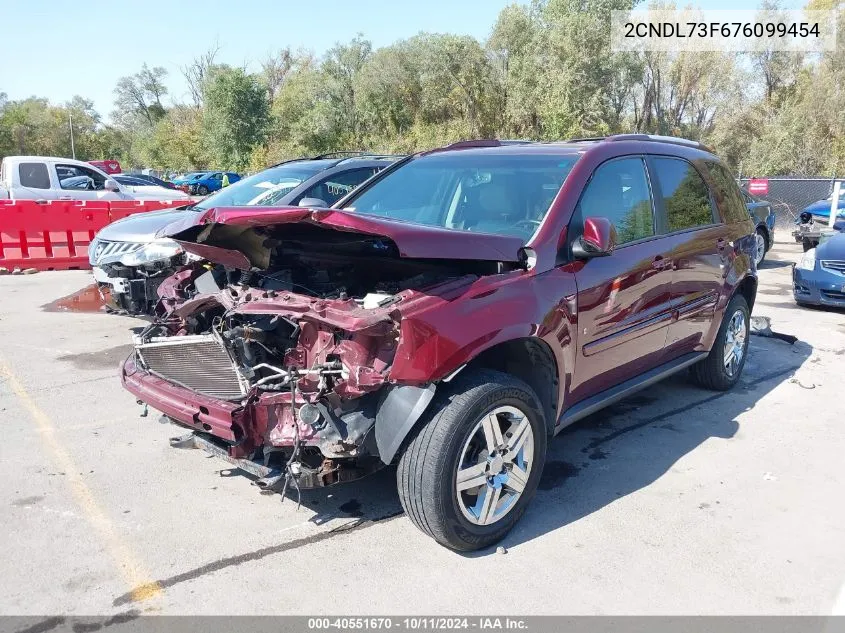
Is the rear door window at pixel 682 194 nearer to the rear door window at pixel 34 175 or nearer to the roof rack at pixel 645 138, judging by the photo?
the roof rack at pixel 645 138

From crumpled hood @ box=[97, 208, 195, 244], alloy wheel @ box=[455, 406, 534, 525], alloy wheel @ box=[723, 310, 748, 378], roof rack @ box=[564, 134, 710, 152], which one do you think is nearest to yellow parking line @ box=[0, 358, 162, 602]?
alloy wheel @ box=[455, 406, 534, 525]

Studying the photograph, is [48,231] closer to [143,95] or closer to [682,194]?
[682,194]

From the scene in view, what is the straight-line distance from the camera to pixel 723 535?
3348 millimetres

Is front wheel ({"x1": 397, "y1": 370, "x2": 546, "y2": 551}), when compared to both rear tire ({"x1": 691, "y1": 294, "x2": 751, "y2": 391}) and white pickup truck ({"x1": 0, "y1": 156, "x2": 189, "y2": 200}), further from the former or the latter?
white pickup truck ({"x1": 0, "y1": 156, "x2": 189, "y2": 200})

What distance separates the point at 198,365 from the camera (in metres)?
3.42

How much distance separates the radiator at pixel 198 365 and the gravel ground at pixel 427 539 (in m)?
0.69

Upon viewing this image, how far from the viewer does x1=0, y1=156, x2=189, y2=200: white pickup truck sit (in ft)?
43.7

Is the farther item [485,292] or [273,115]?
[273,115]

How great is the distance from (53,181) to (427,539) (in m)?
13.6

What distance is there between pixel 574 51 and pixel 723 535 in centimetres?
3057

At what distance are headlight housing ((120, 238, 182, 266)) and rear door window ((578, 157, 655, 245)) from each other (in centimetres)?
454

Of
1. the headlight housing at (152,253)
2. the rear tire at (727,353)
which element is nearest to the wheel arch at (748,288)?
the rear tire at (727,353)

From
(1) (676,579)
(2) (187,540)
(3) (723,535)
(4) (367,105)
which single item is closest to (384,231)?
(2) (187,540)

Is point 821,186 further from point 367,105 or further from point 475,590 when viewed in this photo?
point 367,105
